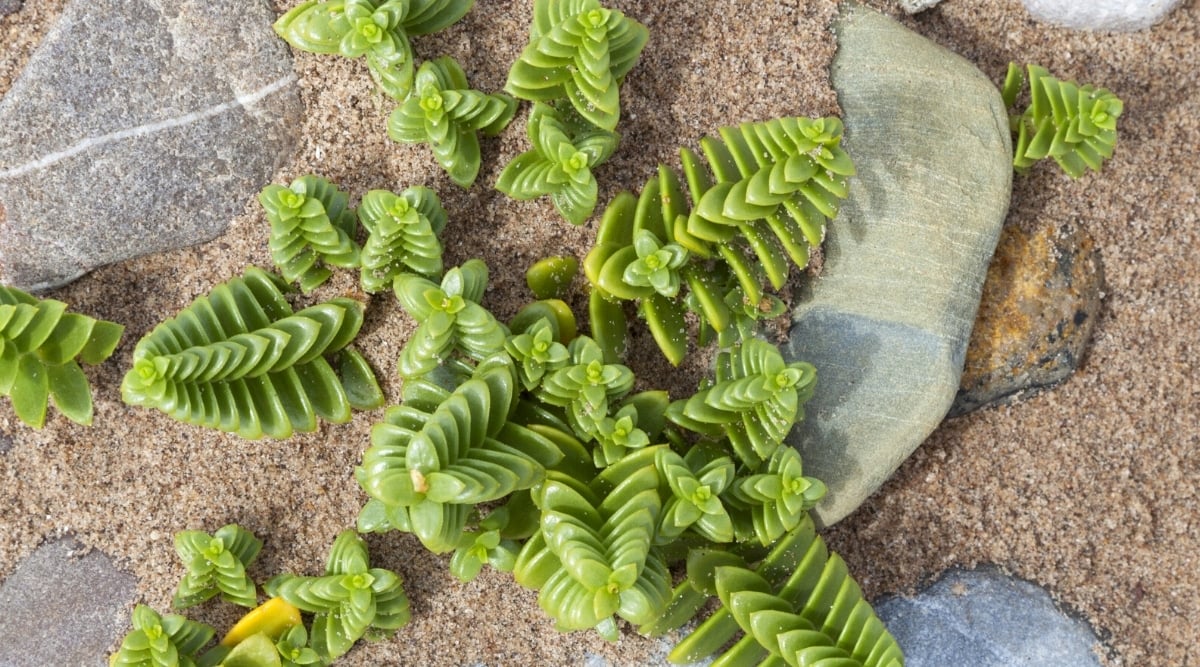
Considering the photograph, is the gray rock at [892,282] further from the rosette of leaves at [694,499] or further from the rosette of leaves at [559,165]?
the rosette of leaves at [559,165]

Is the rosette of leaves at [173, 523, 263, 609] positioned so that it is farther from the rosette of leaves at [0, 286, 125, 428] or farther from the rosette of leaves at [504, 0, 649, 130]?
the rosette of leaves at [504, 0, 649, 130]

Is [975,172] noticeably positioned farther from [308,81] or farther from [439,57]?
[308,81]

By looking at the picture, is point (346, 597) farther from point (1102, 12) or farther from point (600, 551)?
point (1102, 12)

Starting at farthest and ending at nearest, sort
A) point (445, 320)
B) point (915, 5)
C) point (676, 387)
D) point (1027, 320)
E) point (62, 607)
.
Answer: point (915, 5), point (1027, 320), point (676, 387), point (62, 607), point (445, 320)

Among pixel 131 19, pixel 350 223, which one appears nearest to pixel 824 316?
pixel 350 223

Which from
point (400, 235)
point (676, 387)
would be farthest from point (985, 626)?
point (400, 235)
